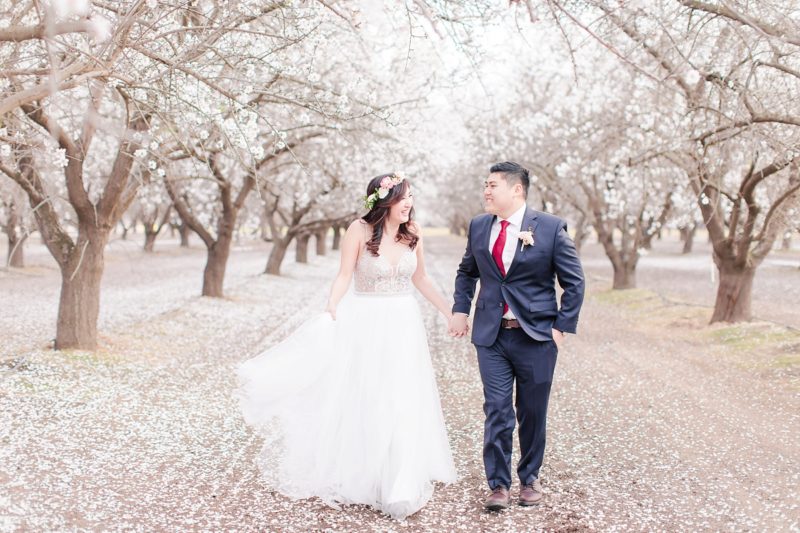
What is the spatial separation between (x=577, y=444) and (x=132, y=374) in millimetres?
5808

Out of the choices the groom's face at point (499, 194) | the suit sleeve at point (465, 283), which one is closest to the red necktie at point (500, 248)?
the groom's face at point (499, 194)

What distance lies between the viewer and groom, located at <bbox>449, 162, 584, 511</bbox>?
4.90 metres

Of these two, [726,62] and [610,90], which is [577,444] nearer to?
[726,62]

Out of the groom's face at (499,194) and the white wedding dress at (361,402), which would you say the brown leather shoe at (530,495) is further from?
the groom's face at (499,194)

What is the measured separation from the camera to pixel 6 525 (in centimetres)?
453

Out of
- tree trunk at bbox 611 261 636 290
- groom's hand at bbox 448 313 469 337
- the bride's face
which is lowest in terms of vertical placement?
tree trunk at bbox 611 261 636 290

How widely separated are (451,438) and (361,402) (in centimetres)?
192

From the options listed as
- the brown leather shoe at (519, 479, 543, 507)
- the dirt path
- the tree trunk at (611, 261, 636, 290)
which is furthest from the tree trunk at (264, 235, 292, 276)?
the brown leather shoe at (519, 479, 543, 507)

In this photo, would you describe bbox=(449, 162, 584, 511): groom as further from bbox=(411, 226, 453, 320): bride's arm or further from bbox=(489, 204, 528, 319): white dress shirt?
bbox=(411, 226, 453, 320): bride's arm

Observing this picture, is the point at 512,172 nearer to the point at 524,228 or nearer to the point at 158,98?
the point at 524,228

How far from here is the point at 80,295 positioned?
10336 mm

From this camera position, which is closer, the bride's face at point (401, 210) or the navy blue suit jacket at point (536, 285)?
the navy blue suit jacket at point (536, 285)

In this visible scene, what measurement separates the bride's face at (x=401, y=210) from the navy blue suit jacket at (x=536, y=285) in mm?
619

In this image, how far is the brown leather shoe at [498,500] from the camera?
15.9 ft
